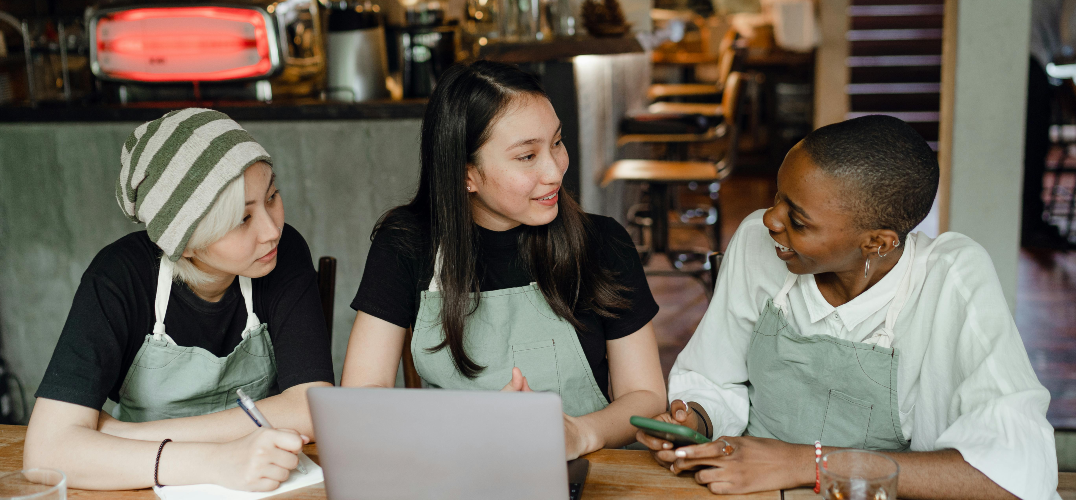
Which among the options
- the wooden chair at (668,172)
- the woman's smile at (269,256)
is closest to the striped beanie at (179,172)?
the woman's smile at (269,256)

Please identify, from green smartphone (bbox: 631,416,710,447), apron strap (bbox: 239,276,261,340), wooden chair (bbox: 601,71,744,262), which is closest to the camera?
green smartphone (bbox: 631,416,710,447)

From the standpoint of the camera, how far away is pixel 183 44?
267 cm

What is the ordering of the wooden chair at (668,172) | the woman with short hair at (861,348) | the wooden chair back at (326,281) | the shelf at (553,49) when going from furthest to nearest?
the wooden chair at (668,172), the shelf at (553,49), the wooden chair back at (326,281), the woman with short hair at (861,348)

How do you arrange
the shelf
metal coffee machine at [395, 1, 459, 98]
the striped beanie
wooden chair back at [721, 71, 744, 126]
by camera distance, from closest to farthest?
the striped beanie, the shelf, metal coffee machine at [395, 1, 459, 98], wooden chair back at [721, 71, 744, 126]

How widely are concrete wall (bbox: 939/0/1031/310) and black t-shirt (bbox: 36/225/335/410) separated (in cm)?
217

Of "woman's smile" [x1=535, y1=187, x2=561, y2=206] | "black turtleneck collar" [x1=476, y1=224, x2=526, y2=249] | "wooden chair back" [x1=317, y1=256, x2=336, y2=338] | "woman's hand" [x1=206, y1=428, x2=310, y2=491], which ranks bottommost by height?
"woman's hand" [x1=206, y1=428, x2=310, y2=491]

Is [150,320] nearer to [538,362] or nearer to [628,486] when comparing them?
[538,362]

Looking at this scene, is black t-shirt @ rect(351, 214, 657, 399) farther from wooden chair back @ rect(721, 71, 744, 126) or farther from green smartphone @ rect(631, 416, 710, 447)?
wooden chair back @ rect(721, 71, 744, 126)

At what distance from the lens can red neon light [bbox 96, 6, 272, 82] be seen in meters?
2.64

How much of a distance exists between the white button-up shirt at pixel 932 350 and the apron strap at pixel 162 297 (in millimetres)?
942

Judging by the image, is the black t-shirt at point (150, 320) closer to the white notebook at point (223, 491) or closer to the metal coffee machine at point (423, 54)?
the white notebook at point (223, 491)

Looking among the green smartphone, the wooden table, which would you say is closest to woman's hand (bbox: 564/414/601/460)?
the wooden table

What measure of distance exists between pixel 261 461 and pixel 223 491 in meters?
0.08

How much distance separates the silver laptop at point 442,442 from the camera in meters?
1.04
